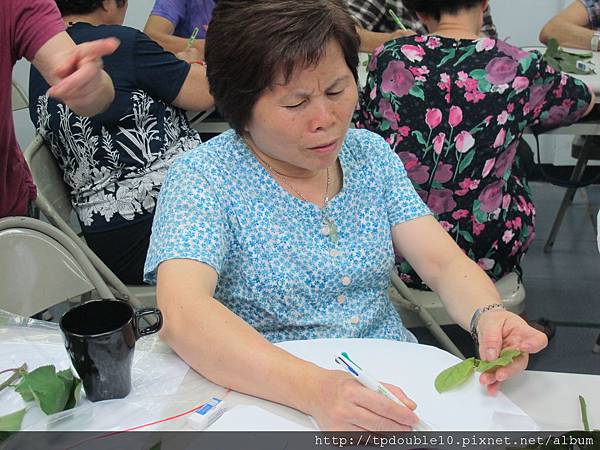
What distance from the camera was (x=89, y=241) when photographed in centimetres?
240

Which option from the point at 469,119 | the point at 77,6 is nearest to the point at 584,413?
the point at 469,119

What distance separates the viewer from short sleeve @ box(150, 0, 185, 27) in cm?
365

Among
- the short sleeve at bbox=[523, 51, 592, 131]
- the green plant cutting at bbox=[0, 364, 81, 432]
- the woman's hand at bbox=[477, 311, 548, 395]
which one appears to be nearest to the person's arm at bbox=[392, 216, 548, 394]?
the woman's hand at bbox=[477, 311, 548, 395]

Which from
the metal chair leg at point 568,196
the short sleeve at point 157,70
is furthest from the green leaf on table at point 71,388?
the metal chair leg at point 568,196

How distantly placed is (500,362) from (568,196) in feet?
8.69

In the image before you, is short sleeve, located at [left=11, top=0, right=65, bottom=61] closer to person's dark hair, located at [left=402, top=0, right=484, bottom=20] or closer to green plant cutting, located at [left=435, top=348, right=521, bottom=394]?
person's dark hair, located at [left=402, top=0, right=484, bottom=20]

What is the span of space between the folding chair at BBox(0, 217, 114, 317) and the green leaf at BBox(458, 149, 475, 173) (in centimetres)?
112

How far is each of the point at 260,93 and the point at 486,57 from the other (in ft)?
3.21

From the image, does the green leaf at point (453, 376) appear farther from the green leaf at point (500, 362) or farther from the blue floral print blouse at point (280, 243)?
the blue floral print blouse at point (280, 243)

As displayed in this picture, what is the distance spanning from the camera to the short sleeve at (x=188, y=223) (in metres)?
1.31

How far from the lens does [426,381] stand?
3.62 feet

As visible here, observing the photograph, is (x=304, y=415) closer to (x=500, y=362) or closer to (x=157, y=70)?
(x=500, y=362)

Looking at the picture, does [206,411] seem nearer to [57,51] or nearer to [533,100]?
[57,51]

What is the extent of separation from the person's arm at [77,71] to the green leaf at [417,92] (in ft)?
2.86
